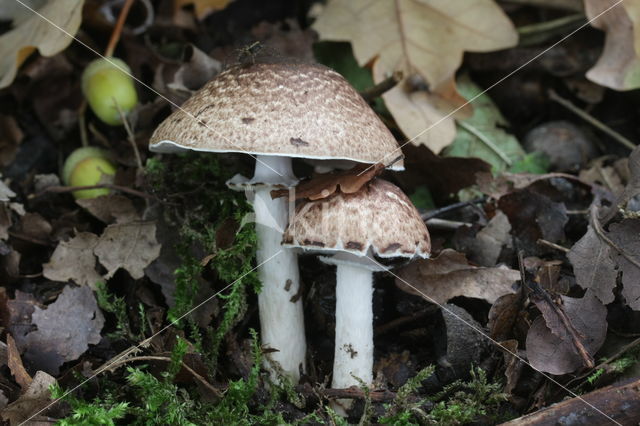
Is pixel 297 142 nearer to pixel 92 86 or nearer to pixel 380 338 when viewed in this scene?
pixel 380 338

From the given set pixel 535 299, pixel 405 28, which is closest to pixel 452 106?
pixel 405 28

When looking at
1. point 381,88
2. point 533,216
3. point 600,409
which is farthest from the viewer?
point 381,88

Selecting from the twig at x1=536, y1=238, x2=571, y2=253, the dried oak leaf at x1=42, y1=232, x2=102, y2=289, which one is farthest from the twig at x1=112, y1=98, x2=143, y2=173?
the twig at x1=536, y1=238, x2=571, y2=253

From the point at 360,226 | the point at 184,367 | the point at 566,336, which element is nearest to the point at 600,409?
the point at 566,336

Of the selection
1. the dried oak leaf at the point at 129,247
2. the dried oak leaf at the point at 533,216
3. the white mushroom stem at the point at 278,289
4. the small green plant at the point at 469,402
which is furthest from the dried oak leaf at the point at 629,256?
the dried oak leaf at the point at 129,247

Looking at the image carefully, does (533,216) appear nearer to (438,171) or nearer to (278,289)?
(438,171)

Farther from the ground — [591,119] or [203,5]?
[203,5]

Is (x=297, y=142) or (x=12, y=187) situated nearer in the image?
(x=297, y=142)
